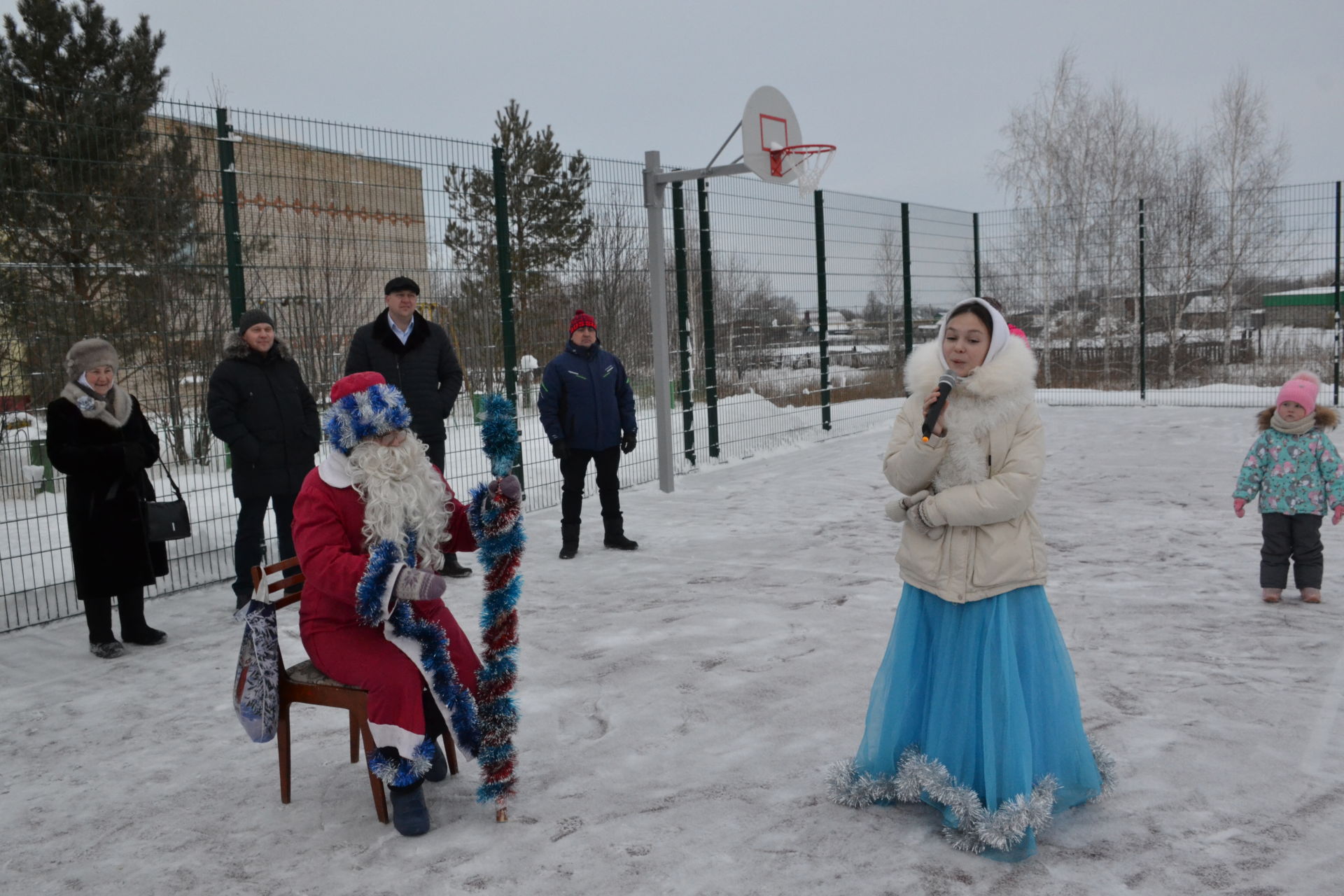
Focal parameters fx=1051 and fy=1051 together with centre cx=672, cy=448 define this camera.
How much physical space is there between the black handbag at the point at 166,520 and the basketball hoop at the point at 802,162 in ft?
19.4

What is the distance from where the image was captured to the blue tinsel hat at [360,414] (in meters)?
3.28

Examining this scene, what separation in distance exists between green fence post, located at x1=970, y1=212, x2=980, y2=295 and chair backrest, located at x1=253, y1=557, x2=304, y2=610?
14501 mm

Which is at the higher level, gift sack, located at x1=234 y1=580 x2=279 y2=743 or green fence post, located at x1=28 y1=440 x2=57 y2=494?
green fence post, located at x1=28 y1=440 x2=57 y2=494

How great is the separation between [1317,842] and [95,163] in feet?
21.0

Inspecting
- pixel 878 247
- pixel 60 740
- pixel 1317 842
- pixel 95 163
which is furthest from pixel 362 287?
pixel 878 247

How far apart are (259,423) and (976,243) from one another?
1340 centimetres

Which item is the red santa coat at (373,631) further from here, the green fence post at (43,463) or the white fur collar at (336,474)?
the green fence post at (43,463)

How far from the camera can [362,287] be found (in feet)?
23.6

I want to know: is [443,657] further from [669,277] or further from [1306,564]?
[669,277]

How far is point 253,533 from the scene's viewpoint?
19.3ft

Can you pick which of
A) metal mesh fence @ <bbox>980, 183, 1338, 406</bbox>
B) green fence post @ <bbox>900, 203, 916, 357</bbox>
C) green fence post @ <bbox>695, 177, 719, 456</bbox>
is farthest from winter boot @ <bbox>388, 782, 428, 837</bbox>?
metal mesh fence @ <bbox>980, 183, 1338, 406</bbox>

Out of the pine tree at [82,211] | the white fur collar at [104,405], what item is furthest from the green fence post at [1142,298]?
the white fur collar at [104,405]

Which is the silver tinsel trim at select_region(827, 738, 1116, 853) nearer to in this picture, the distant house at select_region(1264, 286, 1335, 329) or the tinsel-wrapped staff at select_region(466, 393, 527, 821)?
the tinsel-wrapped staff at select_region(466, 393, 527, 821)

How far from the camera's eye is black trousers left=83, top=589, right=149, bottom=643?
529 cm
